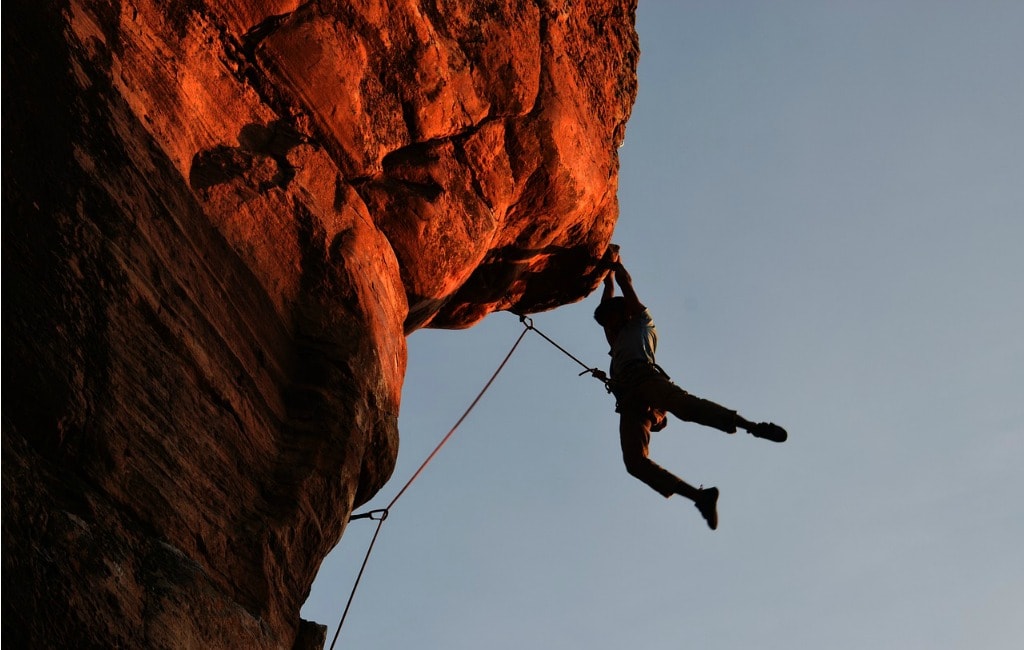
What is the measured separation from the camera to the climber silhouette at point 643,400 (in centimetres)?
978

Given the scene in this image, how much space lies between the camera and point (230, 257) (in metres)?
7.12

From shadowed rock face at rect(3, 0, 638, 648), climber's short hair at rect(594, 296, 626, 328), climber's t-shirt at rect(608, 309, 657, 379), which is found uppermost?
climber's short hair at rect(594, 296, 626, 328)

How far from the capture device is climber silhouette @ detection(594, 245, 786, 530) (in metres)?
9.78

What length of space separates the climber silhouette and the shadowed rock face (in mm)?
1322

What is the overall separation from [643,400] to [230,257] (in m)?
4.50

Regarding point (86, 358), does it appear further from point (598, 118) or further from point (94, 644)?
point (598, 118)

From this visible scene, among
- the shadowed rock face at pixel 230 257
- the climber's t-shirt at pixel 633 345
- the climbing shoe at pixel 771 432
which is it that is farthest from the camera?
the climber's t-shirt at pixel 633 345

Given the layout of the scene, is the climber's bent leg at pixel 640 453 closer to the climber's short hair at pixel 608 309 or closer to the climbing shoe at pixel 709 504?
the climbing shoe at pixel 709 504

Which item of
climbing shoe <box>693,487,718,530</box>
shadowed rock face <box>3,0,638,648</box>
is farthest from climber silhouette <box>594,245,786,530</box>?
shadowed rock face <box>3,0,638,648</box>

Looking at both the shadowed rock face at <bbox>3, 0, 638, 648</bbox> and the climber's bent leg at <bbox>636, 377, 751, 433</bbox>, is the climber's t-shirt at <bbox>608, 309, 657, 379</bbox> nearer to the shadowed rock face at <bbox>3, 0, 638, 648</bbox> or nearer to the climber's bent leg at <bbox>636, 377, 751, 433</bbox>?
the climber's bent leg at <bbox>636, 377, 751, 433</bbox>

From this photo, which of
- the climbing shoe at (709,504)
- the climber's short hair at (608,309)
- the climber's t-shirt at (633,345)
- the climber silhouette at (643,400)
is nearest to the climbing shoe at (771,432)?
the climber silhouette at (643,400)

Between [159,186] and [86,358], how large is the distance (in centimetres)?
129

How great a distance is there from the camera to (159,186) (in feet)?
21.7

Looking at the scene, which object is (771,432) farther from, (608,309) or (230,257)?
(230,257)
